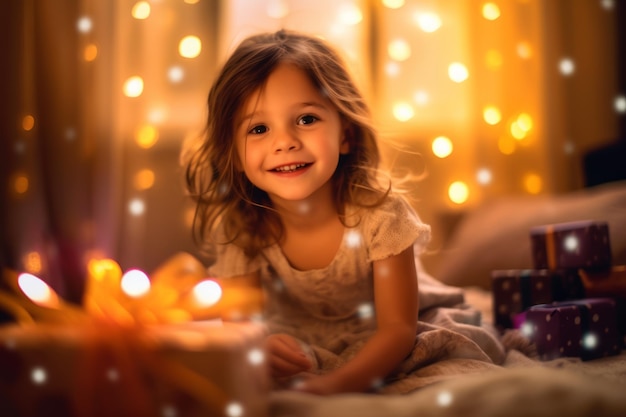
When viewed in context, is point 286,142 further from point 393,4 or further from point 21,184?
point 393,4

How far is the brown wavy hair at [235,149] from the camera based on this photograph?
1.22 m

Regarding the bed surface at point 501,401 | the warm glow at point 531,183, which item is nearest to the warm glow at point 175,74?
the warm glow at point 531,183

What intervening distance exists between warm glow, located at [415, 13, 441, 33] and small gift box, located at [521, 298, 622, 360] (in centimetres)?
156

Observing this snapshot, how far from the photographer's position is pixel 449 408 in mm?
724

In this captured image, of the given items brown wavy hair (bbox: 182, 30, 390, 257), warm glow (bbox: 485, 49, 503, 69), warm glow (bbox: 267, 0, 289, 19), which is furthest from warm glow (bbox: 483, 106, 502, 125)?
brown wavy hair (bbox: 182, 30, 390, 257)

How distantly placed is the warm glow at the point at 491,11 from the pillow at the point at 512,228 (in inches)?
30.4

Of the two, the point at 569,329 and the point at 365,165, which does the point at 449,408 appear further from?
the point at 365,165

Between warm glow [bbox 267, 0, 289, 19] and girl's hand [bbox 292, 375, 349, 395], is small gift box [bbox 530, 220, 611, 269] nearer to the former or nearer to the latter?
girl's hand [bbox 292, 375, 349, 395]

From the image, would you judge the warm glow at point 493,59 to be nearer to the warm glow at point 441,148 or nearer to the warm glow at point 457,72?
the warm glow at point 457,72

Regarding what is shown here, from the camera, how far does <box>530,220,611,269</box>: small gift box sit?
1.29 metres

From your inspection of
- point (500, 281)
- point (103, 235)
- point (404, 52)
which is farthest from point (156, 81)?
point (500, 281)

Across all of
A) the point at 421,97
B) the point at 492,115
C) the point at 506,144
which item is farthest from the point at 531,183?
the point at 421,97

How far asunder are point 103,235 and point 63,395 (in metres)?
1.59

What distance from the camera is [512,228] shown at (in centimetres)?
191
